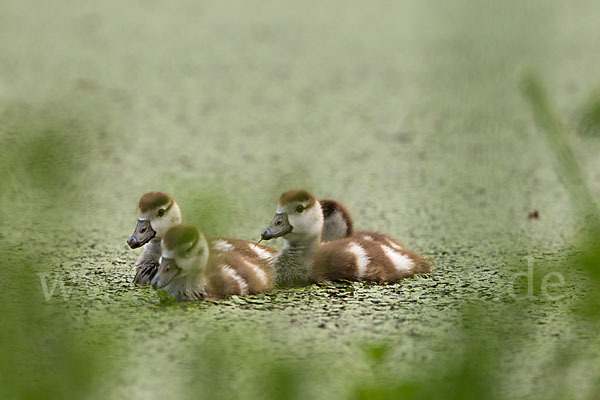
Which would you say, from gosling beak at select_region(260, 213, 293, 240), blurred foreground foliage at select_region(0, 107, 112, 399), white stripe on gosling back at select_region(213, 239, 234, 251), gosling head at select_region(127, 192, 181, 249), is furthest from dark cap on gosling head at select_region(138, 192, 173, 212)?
blurred foreground foliage at select_region(0, 107, 112, 399)

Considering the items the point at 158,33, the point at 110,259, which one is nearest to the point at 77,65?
the point at 158,33

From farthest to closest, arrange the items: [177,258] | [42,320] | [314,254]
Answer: [314,254]
[177,258]
[42,320]

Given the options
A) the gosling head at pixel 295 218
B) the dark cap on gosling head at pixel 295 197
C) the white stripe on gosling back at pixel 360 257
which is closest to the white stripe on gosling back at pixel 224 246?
the gosling head at pixel 295 218

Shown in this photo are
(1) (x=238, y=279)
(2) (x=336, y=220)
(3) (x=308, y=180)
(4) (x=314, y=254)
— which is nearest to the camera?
(1) (x=238, y=279)

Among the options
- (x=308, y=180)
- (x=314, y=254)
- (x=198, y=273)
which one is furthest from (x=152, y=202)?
(x=308, y=180)

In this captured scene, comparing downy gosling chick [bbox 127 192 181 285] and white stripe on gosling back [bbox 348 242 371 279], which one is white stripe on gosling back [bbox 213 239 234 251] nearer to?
downy gosling chick [bbox 127 192 181 285]

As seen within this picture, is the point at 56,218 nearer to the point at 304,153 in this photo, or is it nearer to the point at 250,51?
the point at 304,153

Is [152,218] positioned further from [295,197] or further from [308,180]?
[308,180]

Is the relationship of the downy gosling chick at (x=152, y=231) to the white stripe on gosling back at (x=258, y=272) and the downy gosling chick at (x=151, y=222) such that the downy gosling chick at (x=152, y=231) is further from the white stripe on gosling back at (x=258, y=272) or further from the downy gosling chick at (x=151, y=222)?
the white stripe on gosling back at (x=258, y=272)
